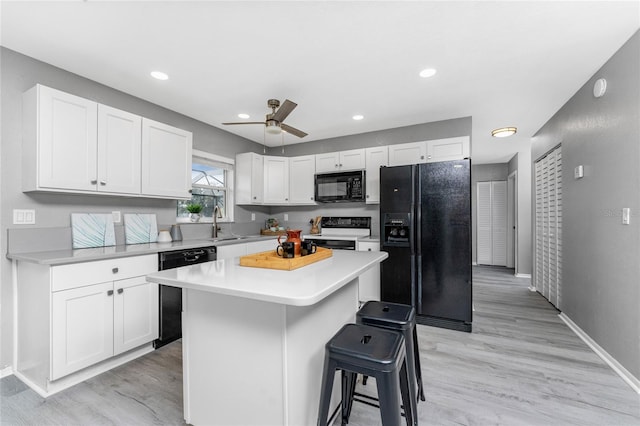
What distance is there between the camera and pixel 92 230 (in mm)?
2545

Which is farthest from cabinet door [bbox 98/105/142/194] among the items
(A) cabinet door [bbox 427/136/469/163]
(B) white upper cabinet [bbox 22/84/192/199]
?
(A) cabinet door [bbox 427/136/469/163]

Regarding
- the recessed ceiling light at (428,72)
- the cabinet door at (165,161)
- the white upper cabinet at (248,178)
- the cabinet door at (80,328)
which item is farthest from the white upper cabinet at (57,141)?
the recessed ceiling light at (428,72)

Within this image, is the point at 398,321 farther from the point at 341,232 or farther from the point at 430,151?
the point at 341,232

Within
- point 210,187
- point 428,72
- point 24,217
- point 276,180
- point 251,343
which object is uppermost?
point 428,72

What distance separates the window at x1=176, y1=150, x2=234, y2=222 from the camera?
3.71m

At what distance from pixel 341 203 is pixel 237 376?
3.28m

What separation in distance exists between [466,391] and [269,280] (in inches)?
66.1

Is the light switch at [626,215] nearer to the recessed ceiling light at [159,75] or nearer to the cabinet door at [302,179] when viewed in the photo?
the cabinet door at [302,179]

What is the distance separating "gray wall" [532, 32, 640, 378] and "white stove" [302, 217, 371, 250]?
2305mm

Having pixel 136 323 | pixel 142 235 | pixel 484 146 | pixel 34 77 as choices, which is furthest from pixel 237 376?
pixel 484 146

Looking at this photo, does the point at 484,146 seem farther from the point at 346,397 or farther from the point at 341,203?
the point at 346,397

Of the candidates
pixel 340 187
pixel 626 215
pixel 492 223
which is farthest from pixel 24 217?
pixel 492 223

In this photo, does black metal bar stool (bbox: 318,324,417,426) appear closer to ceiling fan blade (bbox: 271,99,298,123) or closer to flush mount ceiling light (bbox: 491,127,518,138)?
ceiling fan blade (bbox: 271,99,298,123)

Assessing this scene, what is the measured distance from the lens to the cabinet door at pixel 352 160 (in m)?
4.02
